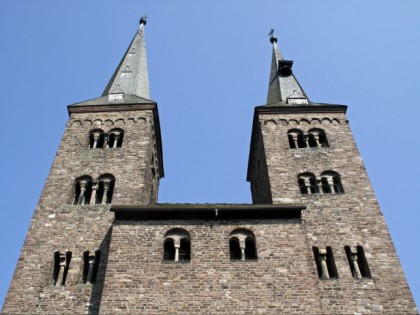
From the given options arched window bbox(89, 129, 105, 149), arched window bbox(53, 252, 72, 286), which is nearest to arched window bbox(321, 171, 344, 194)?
arched window bbox(89, 129, 105, 149)

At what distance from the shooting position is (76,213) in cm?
2069

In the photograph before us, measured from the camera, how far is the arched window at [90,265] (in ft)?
60.0

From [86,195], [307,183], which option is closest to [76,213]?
[86,195]

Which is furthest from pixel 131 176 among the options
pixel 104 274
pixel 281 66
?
pixel 281 66

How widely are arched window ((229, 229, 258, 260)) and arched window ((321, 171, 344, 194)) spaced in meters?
5.43

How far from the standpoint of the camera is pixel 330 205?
21.0m

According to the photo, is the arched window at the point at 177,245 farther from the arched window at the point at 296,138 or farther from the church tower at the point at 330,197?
the arched window at the point at 296,138

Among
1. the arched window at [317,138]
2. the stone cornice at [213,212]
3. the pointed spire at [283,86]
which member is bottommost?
the stone cornice at [213,212]

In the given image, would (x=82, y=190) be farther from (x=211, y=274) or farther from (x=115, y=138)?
(x=211, y=274)

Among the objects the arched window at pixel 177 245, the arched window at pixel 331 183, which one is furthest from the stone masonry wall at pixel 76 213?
the arched window at pixel 331 183

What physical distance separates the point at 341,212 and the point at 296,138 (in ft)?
18.9

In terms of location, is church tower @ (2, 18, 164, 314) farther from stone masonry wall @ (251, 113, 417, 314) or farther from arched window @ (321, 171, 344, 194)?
arched window @ (321, 171, 344, 194)

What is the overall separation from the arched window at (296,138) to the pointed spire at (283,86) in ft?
10.9

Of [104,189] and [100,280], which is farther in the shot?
[104,189]
